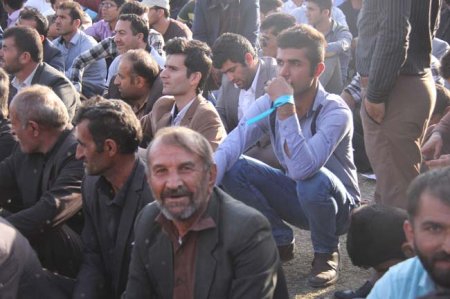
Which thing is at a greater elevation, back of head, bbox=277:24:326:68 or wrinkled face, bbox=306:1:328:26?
back of head, bbox=277:24:326:68

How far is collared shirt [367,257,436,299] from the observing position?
234 centimetres

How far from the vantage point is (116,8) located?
909cm

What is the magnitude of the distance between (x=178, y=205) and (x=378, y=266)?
1070 millimetres

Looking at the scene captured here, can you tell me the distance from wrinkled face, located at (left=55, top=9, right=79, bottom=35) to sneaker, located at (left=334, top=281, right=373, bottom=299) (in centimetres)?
559

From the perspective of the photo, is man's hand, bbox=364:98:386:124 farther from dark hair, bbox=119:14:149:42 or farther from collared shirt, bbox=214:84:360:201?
dark hair, bbox=119:14:149:42

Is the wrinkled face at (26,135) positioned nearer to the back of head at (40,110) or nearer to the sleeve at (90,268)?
the back of head at (40,110)

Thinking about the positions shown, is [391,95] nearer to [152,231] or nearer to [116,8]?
[152,231]

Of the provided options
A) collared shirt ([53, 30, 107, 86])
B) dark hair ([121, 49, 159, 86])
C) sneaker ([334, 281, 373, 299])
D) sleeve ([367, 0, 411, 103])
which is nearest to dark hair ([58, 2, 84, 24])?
collared shirt ([53, 30, 107, 86])

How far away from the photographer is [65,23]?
821cm

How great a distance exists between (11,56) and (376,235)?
3996 millimetres

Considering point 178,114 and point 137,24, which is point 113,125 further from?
point 137,24

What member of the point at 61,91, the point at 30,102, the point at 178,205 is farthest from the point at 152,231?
the point at 61,91

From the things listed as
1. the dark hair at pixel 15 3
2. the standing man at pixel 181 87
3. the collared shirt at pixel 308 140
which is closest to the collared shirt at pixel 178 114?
the standing man at pixel 181 87

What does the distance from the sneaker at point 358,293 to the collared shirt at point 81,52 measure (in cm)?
471
